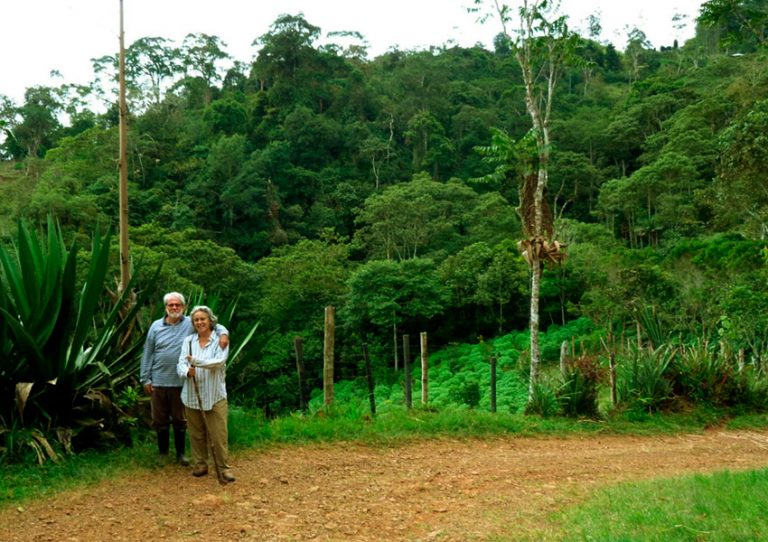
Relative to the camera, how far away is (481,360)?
30094 millimetres

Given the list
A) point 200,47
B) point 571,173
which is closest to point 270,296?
point 571,173

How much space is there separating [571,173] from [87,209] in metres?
28.2

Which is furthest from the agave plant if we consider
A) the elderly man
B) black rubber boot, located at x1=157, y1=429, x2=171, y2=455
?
black rubber boot, located at x1=157, y1=429, x2=171, y2=455

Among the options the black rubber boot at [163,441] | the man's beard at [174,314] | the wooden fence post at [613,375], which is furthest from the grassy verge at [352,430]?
the man's beard at [174,314]

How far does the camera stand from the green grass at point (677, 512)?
12.7 feet

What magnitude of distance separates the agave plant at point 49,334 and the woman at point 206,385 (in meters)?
0.89

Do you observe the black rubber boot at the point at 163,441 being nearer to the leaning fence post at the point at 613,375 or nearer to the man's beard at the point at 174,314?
the man's beard at the point at 174,314

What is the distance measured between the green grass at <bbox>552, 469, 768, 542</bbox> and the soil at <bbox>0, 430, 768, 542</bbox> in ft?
0.87

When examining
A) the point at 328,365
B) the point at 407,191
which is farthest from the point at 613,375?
the point at 407,191

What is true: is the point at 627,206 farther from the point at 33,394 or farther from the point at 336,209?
the point at 33,394

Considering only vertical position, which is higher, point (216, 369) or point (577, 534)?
point (216, 369)

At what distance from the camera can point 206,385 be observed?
5109mm

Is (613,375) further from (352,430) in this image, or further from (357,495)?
(357,495)

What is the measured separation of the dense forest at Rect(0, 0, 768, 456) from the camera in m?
23.0
